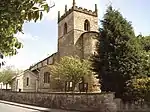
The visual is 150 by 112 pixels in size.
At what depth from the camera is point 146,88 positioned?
1938cm

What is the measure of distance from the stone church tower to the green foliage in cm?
2279

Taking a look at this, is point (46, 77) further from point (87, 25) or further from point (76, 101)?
point (76, 101)

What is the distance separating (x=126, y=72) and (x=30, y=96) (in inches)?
650

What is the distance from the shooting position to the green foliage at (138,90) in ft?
63.7

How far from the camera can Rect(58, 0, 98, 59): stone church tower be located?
44.6 metres

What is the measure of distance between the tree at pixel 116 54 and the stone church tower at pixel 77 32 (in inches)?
785

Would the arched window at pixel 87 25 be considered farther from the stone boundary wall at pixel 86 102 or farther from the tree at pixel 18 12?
the tree at pixel 18 12

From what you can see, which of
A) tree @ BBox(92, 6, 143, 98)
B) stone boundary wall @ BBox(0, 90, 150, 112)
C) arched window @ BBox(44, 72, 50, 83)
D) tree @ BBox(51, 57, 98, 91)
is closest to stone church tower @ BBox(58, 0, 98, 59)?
arched window @ BBox(44, 72, 50, 83)

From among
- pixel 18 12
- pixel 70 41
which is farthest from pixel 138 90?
pixel 70 41

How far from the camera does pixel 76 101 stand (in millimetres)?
23812

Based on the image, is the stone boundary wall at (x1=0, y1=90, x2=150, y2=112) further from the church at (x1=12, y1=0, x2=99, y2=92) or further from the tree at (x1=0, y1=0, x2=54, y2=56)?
the tree at (x1=0, y1=0, x2=54, y2=56)

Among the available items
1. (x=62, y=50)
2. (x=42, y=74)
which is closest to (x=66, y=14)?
(x=62, y=50)

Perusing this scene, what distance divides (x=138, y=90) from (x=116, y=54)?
3.75 metres

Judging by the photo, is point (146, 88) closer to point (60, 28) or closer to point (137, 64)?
point (137, 64)
